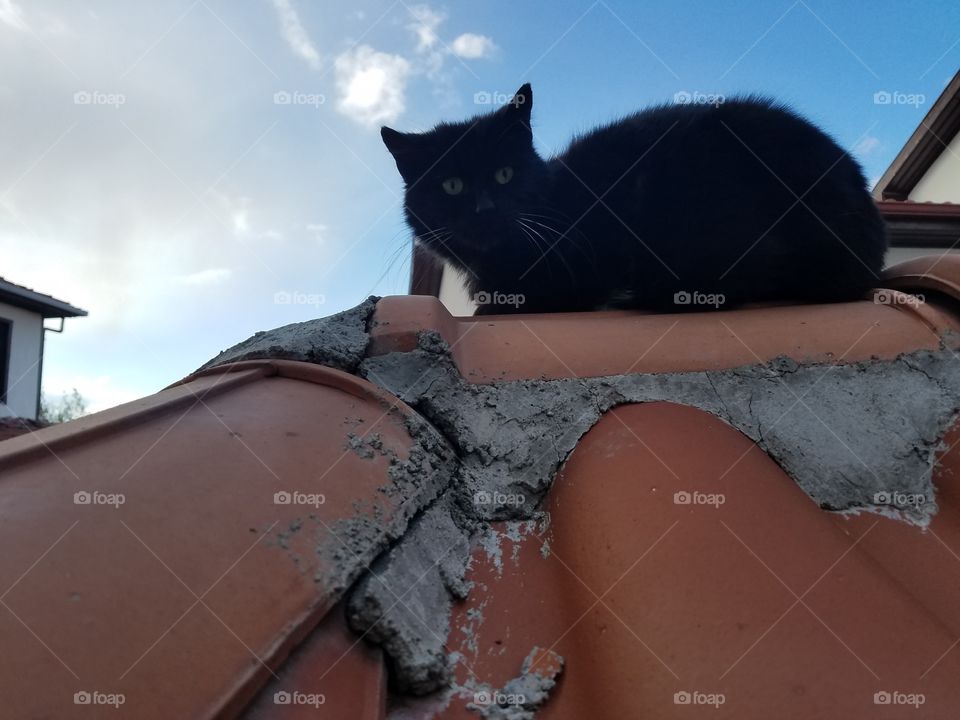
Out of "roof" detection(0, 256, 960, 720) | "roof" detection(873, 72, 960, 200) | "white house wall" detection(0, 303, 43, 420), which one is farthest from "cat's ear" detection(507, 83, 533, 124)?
"white house wall" detection(0, 303, 43, 420)

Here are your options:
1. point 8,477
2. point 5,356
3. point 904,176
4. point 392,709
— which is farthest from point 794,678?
point 5,356

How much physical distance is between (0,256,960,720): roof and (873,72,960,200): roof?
27.6ft

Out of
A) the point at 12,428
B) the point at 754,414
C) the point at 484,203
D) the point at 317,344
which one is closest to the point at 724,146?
the point at 484,203

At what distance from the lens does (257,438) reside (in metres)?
0.80

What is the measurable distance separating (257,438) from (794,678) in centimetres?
70

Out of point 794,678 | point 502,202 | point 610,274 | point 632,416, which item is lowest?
point 794,678

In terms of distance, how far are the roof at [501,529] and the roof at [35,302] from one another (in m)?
11.7

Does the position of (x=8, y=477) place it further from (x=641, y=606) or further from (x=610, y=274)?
(x=610, y=274)

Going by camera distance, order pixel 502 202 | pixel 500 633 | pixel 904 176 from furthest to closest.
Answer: pixel 904 176, pixel 502 202, pixel 500 633

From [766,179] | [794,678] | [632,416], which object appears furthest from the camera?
[766,179]

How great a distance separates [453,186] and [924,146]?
8.59m

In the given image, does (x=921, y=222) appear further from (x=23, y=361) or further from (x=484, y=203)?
(x=23, y=361)

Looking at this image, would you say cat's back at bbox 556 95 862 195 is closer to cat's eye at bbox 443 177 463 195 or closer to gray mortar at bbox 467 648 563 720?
Answer: cat's eye at bbox 443 177 463 195

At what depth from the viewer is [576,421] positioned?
981 mm
